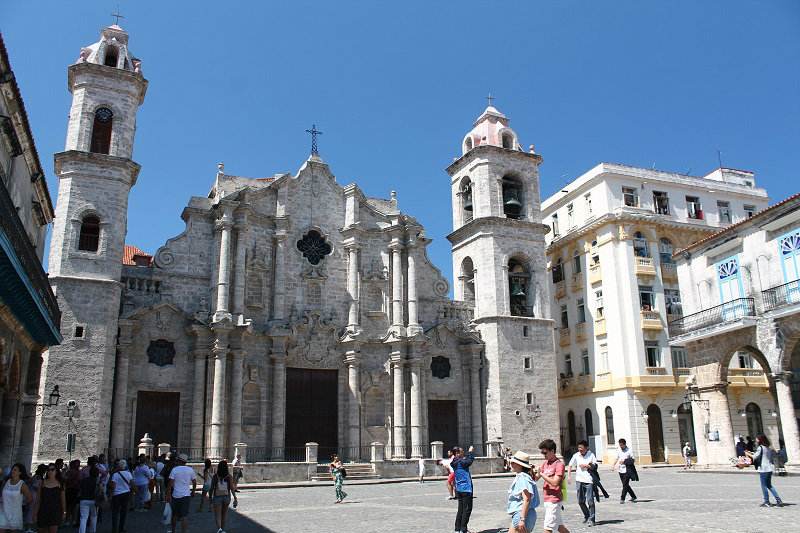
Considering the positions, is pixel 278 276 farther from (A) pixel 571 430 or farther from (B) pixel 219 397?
(A) pixel 571 430

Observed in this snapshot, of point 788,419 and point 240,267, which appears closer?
point 788,419

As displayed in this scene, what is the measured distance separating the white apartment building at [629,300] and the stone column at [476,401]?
7.00m

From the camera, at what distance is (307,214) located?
3250 cm

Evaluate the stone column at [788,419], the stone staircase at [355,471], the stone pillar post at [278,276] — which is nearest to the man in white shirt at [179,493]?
the stone staircase at [355,471]

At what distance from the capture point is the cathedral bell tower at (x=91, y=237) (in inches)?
964

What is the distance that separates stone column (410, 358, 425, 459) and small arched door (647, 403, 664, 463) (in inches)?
453

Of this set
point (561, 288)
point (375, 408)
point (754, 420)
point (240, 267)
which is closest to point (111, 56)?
point (240, 267)

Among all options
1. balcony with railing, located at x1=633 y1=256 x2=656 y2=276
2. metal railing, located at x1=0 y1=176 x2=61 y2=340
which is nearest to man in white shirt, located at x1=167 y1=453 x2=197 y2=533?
metal railing, located at x1=0 y1=176 x2=61 y2=340

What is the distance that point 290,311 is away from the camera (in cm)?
3103

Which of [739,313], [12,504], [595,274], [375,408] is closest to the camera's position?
[12,504]

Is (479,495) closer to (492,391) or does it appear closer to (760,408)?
(492,391)

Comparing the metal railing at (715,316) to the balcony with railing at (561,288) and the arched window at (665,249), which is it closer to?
the arched window at (665,249)

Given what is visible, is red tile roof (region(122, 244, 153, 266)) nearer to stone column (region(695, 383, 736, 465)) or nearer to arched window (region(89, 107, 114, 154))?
arched window (region(89, 107, 114, 154))

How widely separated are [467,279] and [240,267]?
1149cm
